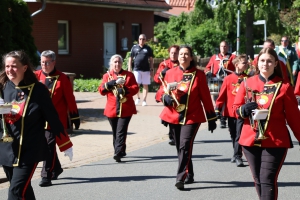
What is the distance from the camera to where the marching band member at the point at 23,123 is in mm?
6000

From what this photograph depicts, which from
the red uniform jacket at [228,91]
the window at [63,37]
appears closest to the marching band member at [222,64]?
the red uniform jacket at [228,91]

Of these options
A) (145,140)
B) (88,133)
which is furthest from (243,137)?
(88,133)

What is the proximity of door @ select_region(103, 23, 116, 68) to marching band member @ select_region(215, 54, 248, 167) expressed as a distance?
1826 cm

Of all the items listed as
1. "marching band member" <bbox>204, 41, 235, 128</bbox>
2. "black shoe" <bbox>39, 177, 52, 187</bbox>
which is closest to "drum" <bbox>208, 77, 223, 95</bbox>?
"marching band member" <bbox>204, 41, 235, 128</bbox>

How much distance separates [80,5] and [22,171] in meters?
21.1

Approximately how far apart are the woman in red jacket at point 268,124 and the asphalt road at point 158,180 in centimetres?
164

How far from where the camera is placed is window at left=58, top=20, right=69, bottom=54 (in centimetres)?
2644

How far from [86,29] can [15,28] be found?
42.3 ft

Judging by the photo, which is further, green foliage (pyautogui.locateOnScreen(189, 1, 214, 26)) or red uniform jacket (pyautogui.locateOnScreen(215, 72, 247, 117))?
green foliage (pyautogui.locateOnScreen(189, 1, 214, 26))

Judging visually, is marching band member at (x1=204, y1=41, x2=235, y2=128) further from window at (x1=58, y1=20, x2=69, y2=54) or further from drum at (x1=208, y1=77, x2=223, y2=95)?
window at (x1=58, y1=20, x2=69, y2=54)

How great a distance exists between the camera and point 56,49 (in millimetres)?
25641

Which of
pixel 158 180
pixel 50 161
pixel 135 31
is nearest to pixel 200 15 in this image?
pixel 135 31

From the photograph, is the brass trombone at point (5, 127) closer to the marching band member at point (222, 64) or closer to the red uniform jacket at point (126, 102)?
the red uniform jacket at point (126, 102)

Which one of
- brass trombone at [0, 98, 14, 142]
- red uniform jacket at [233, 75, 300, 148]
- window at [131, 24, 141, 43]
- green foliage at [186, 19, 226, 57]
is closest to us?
brass trombone at [0, 98, 14, 142]
